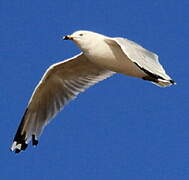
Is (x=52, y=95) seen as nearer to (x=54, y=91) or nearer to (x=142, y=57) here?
(x=54, y=91)

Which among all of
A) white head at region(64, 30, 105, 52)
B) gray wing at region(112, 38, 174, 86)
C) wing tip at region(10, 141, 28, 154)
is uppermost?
white head at region(64, 30, 105, 52)

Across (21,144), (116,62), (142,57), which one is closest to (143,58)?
(142,57)

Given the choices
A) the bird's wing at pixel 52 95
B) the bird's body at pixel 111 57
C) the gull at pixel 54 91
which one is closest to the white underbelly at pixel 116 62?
the bird's body at pixel 111 57

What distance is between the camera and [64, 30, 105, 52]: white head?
6953 millimetres

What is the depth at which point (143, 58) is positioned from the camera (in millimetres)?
6234

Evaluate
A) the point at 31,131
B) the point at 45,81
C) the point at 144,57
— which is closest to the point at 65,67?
the point at 45,81

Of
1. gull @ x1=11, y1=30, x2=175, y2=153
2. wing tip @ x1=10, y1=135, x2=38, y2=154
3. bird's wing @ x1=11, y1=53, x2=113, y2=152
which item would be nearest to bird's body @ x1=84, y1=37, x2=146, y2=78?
gull @ x1=11, y1=30, x2=175, y2=153

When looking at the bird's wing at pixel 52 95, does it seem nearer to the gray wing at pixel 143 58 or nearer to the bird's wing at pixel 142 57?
the bird's wing at pixel 142 57

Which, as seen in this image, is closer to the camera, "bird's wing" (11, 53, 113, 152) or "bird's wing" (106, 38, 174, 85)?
"bird's wing" (106, 38, 174, 85)

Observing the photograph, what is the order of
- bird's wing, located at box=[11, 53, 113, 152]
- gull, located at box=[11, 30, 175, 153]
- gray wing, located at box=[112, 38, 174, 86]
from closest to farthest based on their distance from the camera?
gray wing, located at box=[112, 38, 174, 86], gull, located at box=[11, 30, 175, 153], bird's wing, located at box=[11, 53, 113, 152]

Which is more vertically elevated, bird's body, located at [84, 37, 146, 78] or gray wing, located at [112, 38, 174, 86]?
bird's body, located at [84, 37, 146, 78]

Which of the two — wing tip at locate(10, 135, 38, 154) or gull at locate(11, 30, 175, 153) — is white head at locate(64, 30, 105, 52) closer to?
gull at locate(11, 30, 175, 153)

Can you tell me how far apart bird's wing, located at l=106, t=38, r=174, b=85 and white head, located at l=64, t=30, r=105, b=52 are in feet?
0.74

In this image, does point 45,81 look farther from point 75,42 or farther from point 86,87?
point 75,42
